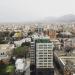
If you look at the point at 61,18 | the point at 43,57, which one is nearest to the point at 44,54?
the point at 43,57

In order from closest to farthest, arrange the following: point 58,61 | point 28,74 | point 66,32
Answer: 1. point 28,74
2. point 58,61
3. point 66,32

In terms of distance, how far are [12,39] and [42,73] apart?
3.50 metres

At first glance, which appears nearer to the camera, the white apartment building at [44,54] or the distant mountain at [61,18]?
the white apartment building at [44,54]

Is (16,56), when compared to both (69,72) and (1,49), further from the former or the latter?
(69,72)

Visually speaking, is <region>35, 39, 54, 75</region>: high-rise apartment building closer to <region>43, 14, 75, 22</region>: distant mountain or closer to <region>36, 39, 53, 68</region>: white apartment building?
<region>36, 39, 53, 68</region>: white apartment building

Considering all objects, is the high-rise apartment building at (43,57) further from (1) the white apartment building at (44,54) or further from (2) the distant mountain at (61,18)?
(2) the distant mountain at (61,18)

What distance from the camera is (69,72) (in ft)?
13.8

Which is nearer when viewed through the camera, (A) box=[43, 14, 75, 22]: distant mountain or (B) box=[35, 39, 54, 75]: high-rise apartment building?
(B) box=[35, 39, 54, 75]: high-rise apartment building

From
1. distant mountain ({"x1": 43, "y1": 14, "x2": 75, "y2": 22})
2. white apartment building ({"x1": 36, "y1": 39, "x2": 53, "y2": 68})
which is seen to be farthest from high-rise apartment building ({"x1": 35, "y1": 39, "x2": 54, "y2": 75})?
distant mountain ({"x1": 43, "y1": 14, "x2": 75, "y2": 22})

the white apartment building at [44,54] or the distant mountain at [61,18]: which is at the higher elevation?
the distant mountain at [61,18]

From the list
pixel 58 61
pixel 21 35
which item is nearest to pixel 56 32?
pixel 21 35

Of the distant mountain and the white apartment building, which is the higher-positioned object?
the distant mountain

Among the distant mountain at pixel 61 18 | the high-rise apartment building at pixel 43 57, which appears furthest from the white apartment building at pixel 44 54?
the distant mountain at pixel 61 18

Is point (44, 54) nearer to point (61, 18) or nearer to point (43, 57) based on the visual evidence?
point (43, 57)
